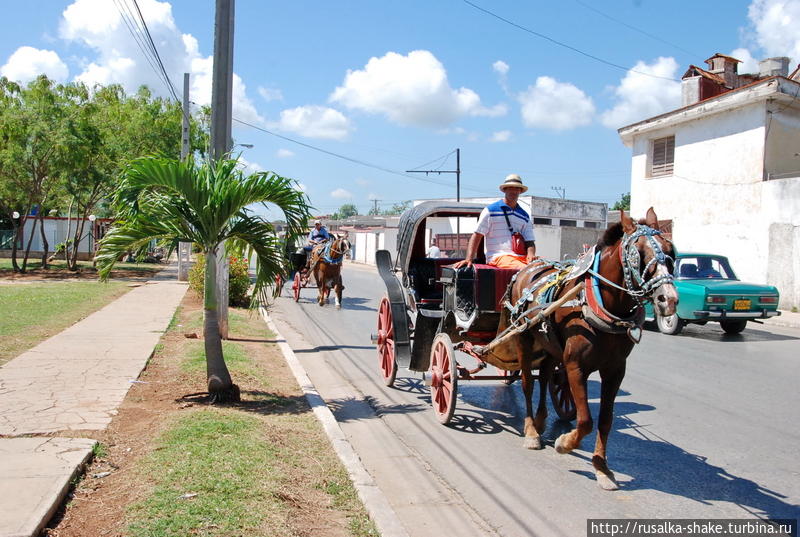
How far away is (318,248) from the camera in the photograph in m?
17.8

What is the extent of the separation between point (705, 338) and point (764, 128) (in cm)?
1096

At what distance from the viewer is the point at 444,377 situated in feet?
22.7

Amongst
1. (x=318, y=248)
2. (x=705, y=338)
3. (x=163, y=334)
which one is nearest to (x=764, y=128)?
(x=705, y=338)

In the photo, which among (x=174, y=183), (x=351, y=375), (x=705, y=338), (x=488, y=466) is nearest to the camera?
(x=488, y=466)

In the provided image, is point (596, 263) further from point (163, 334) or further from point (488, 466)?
point (163, 334)

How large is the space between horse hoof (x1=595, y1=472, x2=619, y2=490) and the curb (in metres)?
1.68

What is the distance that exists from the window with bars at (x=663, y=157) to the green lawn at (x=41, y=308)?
1991 centimetres

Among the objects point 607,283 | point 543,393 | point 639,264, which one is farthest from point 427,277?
point 639,264

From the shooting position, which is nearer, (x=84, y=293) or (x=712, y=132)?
(x=84, y=293)

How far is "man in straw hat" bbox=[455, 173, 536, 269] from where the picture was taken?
7.15 metres

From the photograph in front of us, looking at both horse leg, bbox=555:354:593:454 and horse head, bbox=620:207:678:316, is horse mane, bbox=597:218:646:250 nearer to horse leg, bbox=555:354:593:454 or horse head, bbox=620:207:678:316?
horse head, bbox=620:207:678:316

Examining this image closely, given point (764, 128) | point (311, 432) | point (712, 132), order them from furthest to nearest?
point (712, 132) → point (764, 128) → point (311, 432)

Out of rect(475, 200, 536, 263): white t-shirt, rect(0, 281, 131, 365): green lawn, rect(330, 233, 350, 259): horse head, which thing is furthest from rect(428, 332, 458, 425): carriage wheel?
rect(330, 233, 350, 259): horse head

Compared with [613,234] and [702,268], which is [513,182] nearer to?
[613,234]
